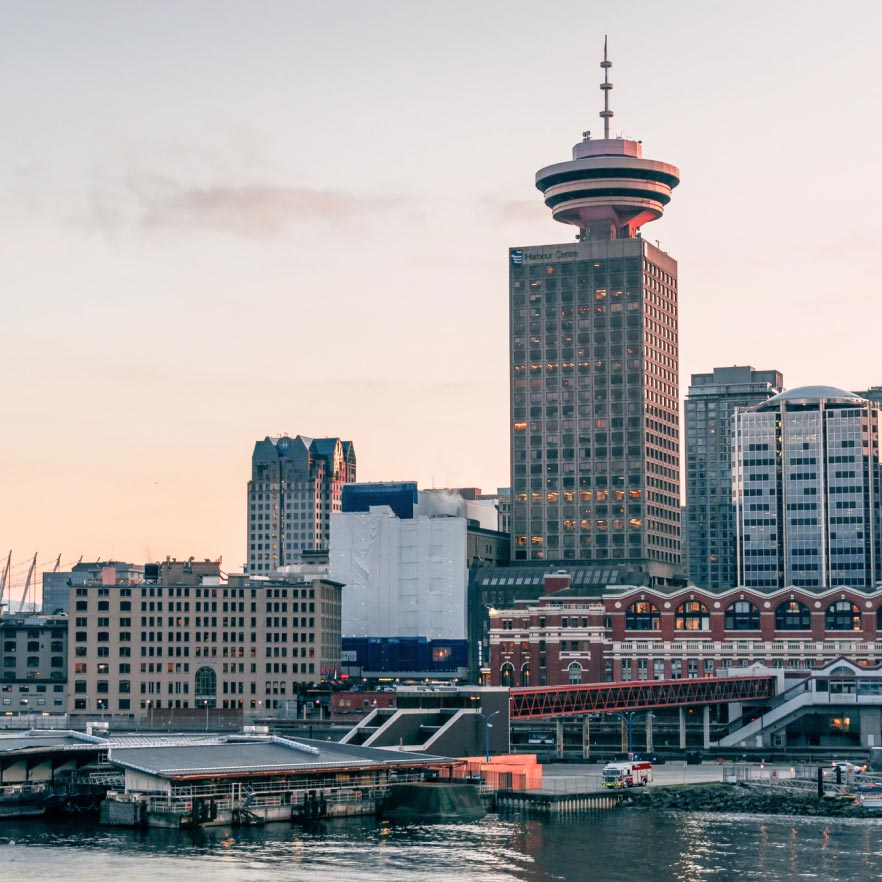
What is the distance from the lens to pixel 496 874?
142625 mm

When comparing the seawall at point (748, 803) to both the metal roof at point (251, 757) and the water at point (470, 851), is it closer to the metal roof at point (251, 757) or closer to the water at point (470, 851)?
the water at point (470, 851)

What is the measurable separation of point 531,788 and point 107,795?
47.7 metres

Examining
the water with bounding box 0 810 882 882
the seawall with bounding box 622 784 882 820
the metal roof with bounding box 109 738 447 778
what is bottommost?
the water with bounding box 0 810 882 882

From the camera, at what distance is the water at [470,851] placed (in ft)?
469

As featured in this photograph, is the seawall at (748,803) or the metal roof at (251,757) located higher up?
the metal roof at (251,757)

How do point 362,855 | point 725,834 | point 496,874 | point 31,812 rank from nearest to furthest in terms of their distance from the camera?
point 496,874, point 362,855, point 725,834, point 31,812

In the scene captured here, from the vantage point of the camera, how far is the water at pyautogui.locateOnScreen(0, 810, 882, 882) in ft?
469

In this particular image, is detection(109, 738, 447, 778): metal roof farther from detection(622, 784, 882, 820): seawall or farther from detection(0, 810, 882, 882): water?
detection(622, 784, 882, 820): seawall

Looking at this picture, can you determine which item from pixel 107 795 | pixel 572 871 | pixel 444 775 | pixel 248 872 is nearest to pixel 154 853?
pixel 248 872

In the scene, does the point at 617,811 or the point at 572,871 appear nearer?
the point at 572,871

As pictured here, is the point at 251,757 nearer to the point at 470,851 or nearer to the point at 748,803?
the point at 470,851

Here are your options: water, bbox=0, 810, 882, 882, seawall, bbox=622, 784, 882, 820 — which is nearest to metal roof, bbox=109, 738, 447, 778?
water, bbox=0, 810, 882, 882

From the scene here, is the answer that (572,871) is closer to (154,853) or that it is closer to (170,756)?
(154,853)

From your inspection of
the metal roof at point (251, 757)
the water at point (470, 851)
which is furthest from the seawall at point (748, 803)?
the metal roof at point (251, 757)
